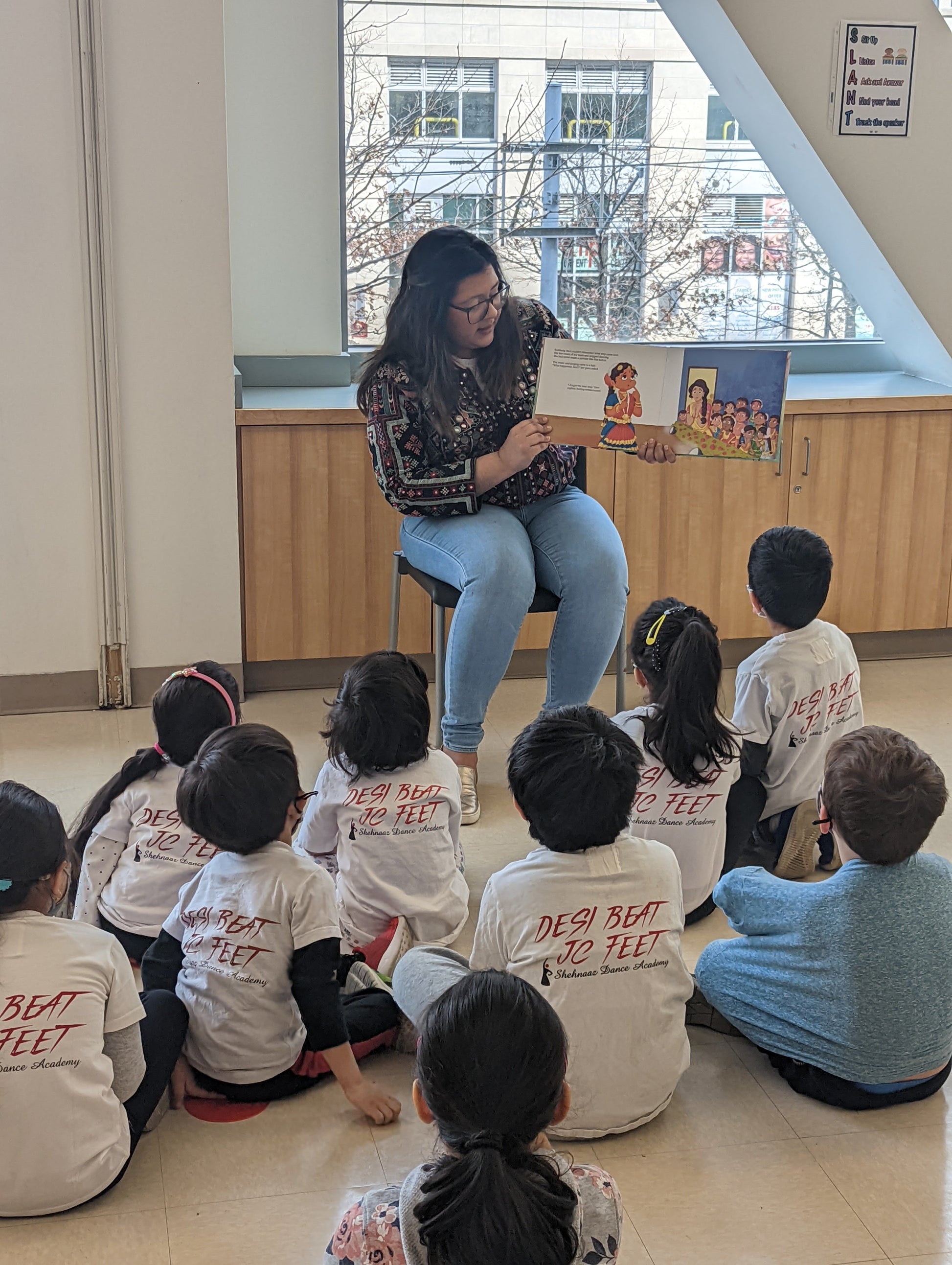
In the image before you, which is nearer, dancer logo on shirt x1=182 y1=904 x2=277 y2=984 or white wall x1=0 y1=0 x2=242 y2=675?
dancer logo on shirt x1=182 y1=904 x2=277 y2=984

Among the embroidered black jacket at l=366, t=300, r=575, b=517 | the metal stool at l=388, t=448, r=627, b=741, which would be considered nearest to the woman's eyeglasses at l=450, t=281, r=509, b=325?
the embroidered black jacket at l=366, t=300, r=575, b=517

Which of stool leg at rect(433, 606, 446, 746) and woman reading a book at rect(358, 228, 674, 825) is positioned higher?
woman reading a book at rect(358, 228, 674, 825)

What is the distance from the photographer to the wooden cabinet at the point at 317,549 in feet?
11.5

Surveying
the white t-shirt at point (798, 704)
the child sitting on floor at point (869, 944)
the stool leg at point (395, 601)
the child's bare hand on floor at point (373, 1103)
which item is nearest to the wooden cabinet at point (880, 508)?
the stool leg at point (395, 601)

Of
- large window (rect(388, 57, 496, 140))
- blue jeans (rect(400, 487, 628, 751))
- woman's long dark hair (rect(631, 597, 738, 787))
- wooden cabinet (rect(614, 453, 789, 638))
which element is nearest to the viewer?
woman's long dark hair (rect(631, 597, 738, 787))

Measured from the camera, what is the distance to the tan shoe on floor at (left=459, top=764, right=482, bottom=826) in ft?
9.51

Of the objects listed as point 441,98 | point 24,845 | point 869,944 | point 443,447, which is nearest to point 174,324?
point 443,447

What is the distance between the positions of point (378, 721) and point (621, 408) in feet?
3.77

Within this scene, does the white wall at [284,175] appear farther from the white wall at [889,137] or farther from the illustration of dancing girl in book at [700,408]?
the illustration of dancing girl in book at [700,408]

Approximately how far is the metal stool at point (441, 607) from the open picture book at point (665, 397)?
Result: 1.17 feet

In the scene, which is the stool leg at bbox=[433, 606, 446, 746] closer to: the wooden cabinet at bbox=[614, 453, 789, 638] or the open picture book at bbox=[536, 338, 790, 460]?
the open picture book at bbox=[536, 338, 790, 460]

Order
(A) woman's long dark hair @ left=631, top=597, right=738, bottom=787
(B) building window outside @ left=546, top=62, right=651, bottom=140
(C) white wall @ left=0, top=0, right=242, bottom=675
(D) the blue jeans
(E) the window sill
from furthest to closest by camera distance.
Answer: (B) building window outside @ left=546, top=62, right=651, bottom=140
(E) the window sill
(C) white wall @ left=0, top=0, right=242, bottom=675
(D) the blue jeans
(A) woman's long dark hair @ left=631, top=597, right=738, bottom=787

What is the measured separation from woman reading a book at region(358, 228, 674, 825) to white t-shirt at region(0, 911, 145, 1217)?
1344 millimetres

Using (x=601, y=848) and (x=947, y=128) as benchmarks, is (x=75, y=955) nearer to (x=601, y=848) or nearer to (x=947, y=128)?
(x=601, y=848)
